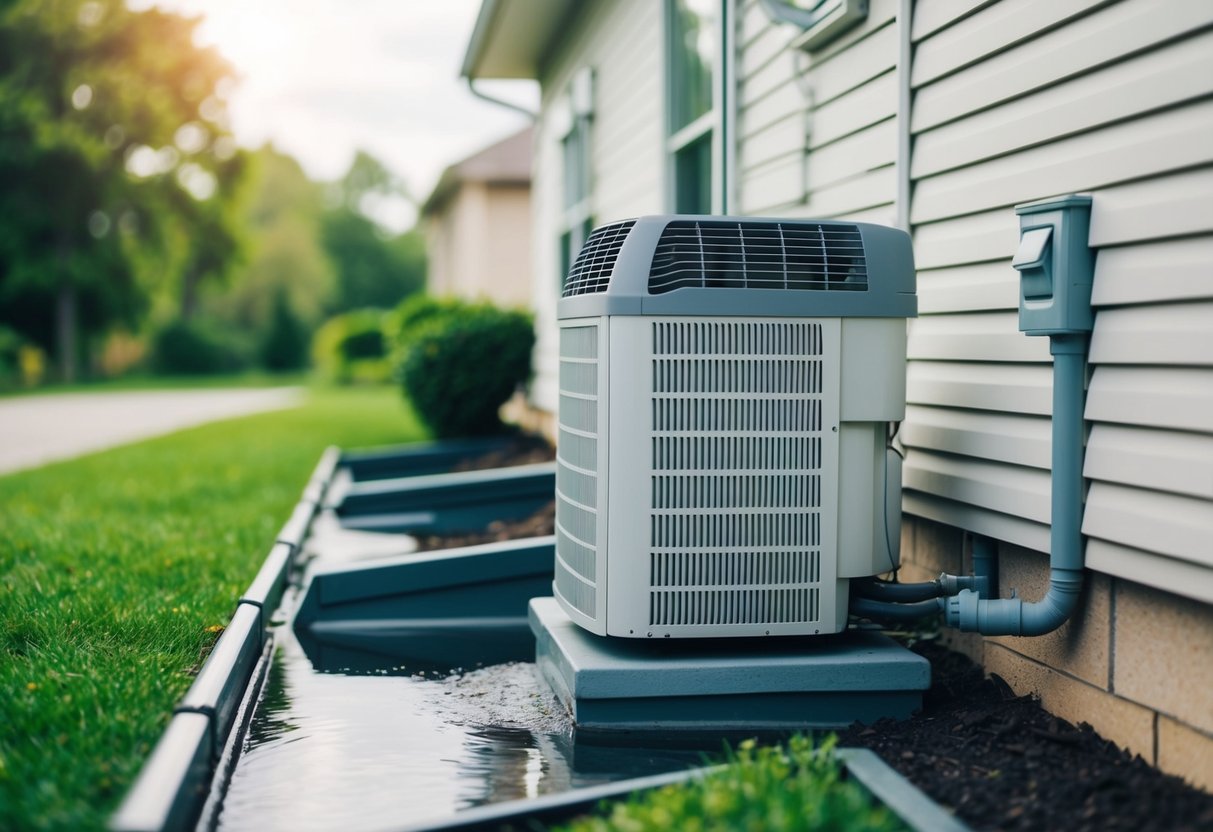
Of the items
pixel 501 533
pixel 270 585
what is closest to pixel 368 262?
pixel 501 533

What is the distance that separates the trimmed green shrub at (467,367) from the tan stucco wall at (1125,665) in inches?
298

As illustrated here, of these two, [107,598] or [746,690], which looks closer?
[746,690]

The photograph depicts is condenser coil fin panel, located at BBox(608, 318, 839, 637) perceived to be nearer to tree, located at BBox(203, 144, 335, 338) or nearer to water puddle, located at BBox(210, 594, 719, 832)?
water puddle, located at BBox(210, 594, 719, 832)

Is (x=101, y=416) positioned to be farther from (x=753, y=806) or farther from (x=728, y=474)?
(x=753, y=806)

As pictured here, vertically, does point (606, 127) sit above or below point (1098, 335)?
above

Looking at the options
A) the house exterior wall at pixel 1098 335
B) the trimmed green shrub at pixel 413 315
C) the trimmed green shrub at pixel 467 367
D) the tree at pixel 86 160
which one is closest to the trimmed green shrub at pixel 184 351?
the tree at pixel 86 160

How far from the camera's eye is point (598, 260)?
3.54m

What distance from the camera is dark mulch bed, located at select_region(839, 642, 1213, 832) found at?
8.31ft

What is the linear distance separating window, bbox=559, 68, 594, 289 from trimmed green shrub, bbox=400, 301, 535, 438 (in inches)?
30.1

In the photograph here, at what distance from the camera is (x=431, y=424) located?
1114cm

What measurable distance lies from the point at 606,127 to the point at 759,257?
18.5 ft

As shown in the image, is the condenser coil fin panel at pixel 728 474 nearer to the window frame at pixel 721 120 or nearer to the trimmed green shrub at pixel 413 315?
the window frame at pixel 721 120

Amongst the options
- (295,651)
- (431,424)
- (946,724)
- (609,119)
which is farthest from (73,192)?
(946,724)

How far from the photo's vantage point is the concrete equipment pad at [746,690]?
3441 millimetres
